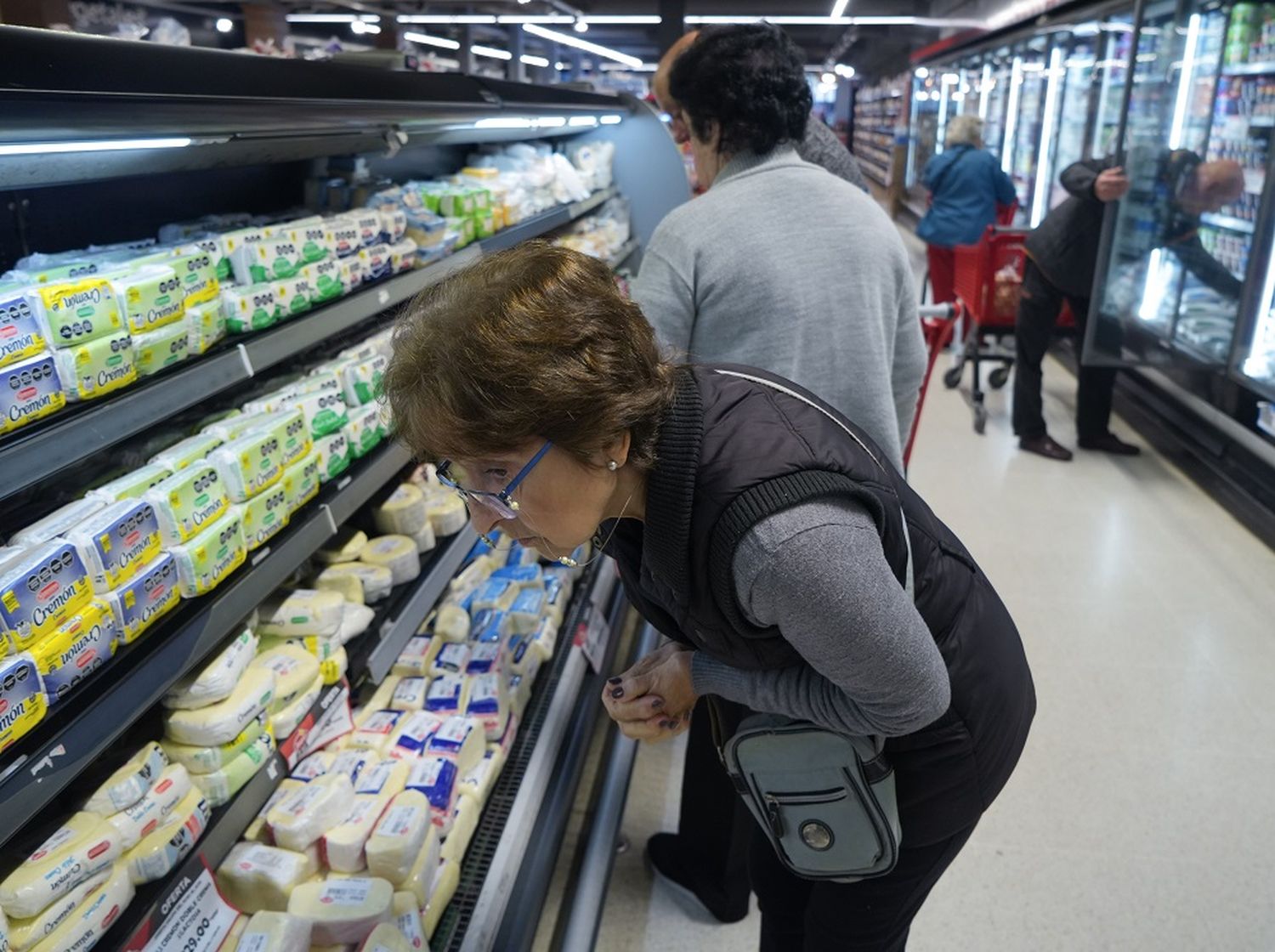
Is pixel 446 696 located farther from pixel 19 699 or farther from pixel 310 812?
pixel 19 699

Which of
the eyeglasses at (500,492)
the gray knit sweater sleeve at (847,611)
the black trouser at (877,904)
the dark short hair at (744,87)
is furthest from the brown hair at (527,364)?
the dark short hair at (744,87)

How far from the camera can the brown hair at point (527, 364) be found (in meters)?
0.92

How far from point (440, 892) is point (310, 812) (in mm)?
304

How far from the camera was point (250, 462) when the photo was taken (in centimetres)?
151

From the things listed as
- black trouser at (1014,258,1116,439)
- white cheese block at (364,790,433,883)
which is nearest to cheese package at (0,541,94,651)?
white cheese block at (364,790,433,883)

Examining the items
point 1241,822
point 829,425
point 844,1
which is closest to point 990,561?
point 1241,822

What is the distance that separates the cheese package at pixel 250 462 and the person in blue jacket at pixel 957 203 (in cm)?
564

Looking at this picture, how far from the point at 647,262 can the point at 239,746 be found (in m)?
1.16

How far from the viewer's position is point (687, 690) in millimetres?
1343

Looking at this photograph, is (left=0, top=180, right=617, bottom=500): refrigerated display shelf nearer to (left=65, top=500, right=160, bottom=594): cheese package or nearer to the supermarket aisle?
(left=65, top=500, right=160, bottom=594): cheese package

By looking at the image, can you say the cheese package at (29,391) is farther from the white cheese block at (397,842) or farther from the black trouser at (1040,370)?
the black trouser at (1040,370)

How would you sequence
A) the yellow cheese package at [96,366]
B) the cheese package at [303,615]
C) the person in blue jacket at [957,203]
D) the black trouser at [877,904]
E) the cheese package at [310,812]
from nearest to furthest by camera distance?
the yellow cheese package at [96,366], the black trouser at [877,904], the cheese package at [310,812], the cheese package at [303,615], the person in blue jacket at [957,203]

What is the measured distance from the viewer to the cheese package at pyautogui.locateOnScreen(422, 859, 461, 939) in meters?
1.66

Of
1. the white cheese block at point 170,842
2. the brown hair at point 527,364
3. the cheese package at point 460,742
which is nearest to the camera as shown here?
the brown hair at point 527,364
